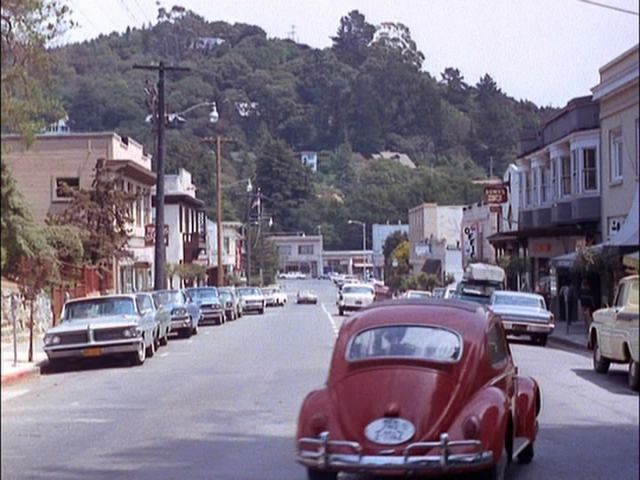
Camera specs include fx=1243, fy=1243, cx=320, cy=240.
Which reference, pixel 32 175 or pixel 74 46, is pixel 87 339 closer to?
pixel 32 175

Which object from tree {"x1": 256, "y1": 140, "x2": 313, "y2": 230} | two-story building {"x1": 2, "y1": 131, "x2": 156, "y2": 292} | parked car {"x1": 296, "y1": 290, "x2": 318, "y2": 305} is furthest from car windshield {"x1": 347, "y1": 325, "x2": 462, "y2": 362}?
parked car {"x1": 296, "y1": 290, "x2": 318, "y2": 305}

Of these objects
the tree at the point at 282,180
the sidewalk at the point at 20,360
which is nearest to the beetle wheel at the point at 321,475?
the sidewalk at the point at 20,360

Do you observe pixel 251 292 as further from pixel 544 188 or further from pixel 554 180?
pixel 554 180

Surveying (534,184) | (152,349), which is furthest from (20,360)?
(152,349)

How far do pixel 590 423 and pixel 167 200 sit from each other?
1111cm

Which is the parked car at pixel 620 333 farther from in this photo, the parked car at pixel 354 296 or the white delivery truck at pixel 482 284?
the parked car at pixel 354 296

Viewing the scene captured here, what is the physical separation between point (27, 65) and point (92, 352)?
4.78 metres

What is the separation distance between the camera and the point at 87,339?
11.9 metres

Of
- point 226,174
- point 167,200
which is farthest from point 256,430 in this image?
point 167,200

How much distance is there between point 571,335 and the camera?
49.0 ft

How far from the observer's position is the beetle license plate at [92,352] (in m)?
11.9

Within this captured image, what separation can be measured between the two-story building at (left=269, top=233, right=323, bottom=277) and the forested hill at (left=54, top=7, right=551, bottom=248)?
0.21 meters

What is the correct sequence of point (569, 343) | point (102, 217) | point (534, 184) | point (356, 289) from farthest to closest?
point (569, 343)
point (102, 217)
point (356, 289)
point (534, 184)

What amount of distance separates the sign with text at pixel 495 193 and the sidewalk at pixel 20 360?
185 inches
